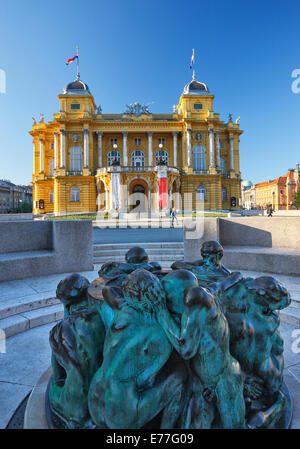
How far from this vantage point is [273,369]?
1988 mm

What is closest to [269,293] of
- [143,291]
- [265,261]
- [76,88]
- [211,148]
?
[143,291]

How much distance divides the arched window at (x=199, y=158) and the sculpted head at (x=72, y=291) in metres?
44.6

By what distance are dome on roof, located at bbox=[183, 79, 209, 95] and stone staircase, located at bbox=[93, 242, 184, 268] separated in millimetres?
42415

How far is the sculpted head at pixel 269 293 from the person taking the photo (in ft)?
6.10

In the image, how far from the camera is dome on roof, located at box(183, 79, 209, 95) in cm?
4516

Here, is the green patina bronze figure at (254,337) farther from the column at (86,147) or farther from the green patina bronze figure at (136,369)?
the column at (86,147)

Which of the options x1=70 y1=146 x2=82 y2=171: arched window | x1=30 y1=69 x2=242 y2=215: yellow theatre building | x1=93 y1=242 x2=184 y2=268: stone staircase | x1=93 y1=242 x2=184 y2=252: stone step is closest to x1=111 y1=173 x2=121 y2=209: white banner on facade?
x1=30 y1=69 x2=242 y2=215: yellow theatre building

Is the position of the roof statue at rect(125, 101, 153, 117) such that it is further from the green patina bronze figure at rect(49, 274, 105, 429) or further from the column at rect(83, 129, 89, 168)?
the green patina bronze figure at rect(49, 274, 105, 429)

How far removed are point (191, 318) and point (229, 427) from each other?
2.43ft

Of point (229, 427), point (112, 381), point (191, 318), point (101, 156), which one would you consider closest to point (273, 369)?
point (229, 427)

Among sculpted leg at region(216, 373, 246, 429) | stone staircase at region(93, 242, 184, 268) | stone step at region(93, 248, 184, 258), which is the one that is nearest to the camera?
sculpted leg at region(216, 373, 246, 429)

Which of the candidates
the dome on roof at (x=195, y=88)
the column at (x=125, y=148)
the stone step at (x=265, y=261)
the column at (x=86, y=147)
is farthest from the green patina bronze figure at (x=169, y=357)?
the dome on roof at (x=195, y=88)
